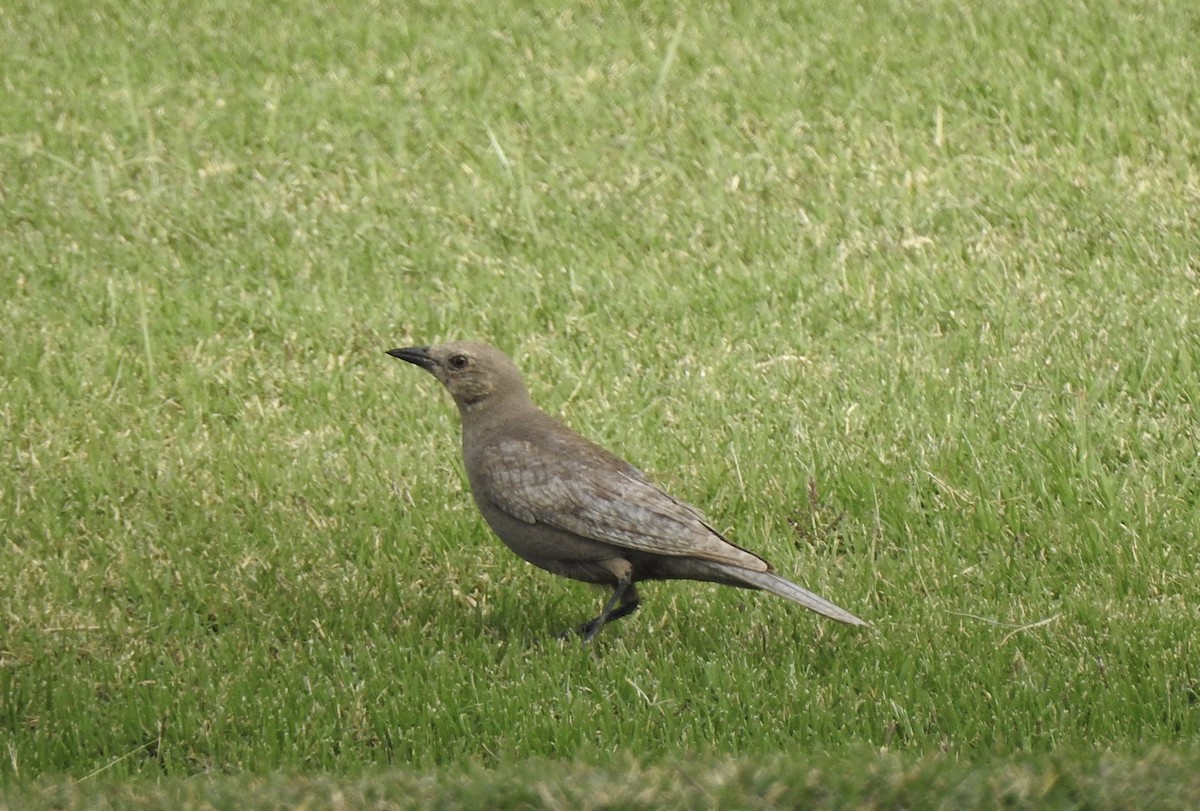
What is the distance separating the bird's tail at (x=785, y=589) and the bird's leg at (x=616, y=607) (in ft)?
1.30

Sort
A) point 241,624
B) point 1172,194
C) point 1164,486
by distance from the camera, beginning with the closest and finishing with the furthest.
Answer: point 241,624, point 1164,486, point 1172,194

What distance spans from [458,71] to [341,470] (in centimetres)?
448

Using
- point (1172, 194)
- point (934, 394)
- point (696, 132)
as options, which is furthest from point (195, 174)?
point (1172, 194)

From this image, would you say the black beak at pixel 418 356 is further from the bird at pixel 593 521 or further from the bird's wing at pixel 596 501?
the bird's wing at pixel 596 501

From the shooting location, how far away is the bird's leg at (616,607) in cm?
674

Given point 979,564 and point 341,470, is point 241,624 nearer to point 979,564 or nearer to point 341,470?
point 341,470

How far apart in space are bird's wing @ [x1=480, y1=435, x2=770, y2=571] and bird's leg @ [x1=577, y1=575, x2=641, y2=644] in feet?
0.66

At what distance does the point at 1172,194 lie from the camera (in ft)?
34.0

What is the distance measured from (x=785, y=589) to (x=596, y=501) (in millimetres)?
804

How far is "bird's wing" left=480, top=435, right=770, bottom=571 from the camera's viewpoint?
6.57m

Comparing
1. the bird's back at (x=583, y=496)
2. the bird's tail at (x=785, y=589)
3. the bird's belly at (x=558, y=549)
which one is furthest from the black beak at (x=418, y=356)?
the bird's tail at (x=785, y=589)

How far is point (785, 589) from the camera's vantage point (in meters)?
6.39

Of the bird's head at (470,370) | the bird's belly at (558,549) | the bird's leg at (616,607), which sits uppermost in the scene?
the bird's head at (470,370)

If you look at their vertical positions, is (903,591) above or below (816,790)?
below
